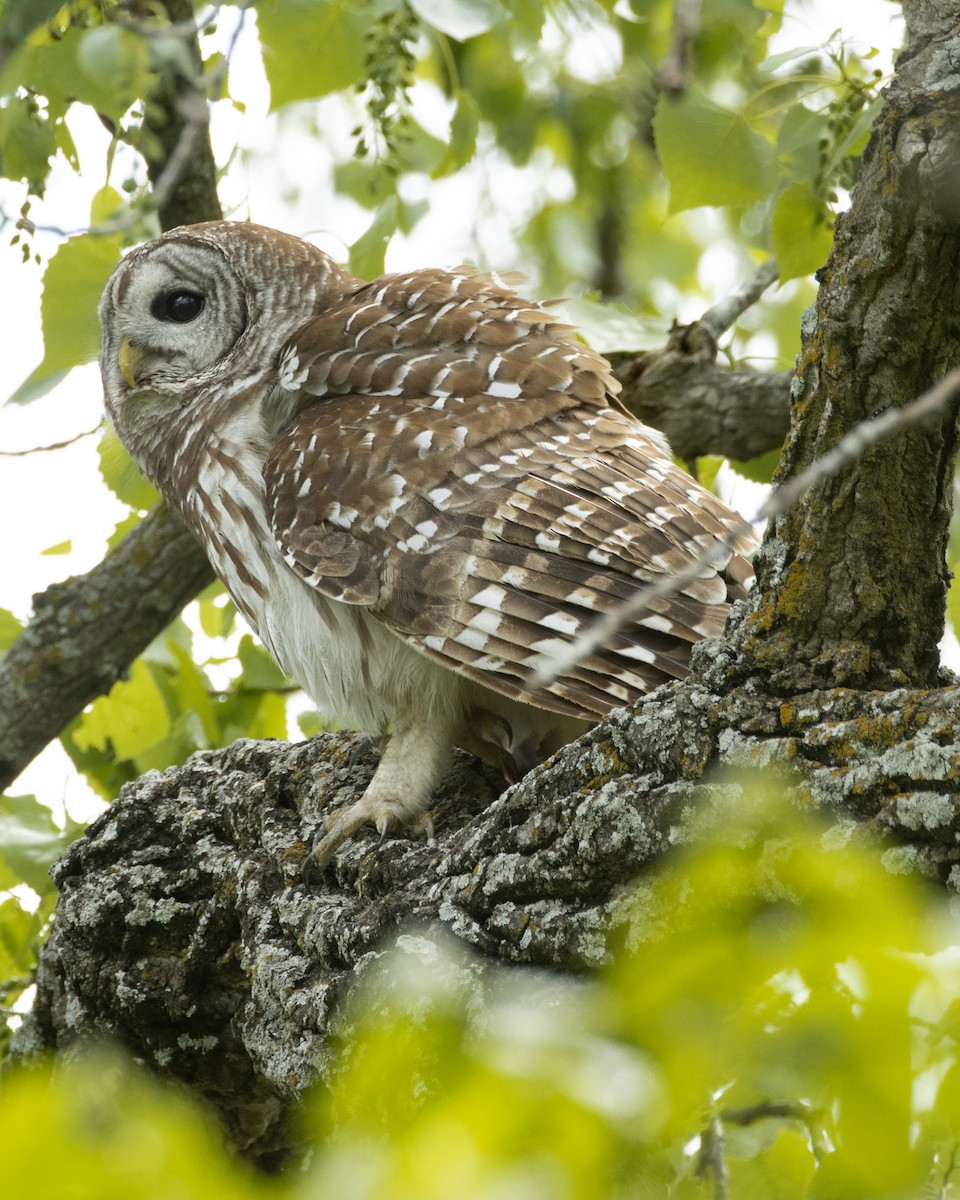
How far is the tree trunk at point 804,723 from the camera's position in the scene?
1.62 m

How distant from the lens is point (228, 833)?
2.96 m

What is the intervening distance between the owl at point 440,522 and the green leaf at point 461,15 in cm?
78

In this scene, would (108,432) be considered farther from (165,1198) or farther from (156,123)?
(165,1198)

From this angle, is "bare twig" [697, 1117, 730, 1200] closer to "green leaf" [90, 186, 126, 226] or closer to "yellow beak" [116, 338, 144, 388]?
"yellow beak" [116, 338, 144, 388]

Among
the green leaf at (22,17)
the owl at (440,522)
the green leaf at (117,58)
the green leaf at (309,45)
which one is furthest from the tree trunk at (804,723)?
the green leaf at (309,45)

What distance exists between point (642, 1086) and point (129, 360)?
343cm

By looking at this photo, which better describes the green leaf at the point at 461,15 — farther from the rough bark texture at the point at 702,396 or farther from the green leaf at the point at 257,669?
the green leaf at the point at 257,669

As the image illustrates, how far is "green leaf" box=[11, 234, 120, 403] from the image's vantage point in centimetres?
374

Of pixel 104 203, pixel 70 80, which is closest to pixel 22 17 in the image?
Answer: pixel 70 80

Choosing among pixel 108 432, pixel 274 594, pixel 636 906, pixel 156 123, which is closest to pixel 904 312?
pixel 636 906

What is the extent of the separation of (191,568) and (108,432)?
514mm

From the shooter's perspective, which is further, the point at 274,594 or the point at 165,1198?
the point at 274,594

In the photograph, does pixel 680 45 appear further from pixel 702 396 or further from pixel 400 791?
pixel 702 396

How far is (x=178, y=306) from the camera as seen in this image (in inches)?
155
